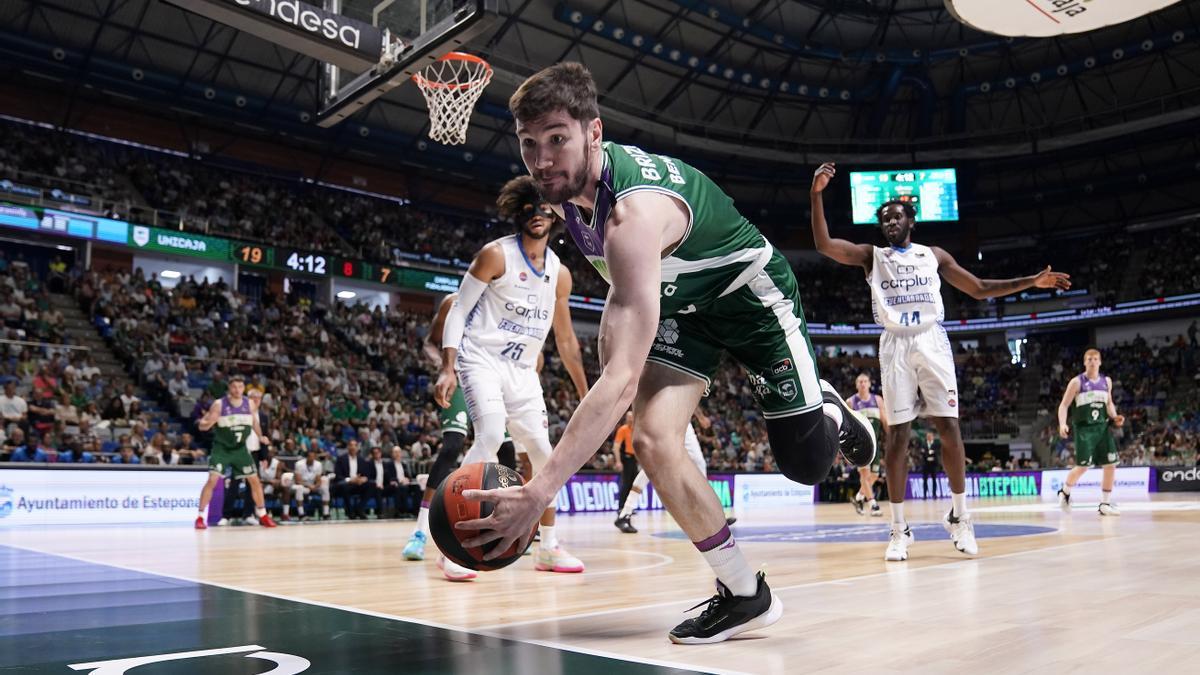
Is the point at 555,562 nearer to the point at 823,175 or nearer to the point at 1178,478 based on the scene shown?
the point at 823,175

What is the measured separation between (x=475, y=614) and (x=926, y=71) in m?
32.3

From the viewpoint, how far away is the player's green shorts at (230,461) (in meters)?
11.8

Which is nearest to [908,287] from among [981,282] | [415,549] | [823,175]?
[981,282]

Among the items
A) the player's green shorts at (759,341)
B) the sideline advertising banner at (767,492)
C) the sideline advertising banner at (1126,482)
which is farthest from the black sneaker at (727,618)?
the sideline advertising banner at (1126,482)

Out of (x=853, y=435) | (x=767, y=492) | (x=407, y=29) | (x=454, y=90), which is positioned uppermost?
(x=454, y=90)

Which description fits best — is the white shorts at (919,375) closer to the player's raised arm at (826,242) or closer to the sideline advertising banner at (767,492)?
the player's raised arm at (826,242)

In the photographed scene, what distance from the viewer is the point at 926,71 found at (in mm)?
31859

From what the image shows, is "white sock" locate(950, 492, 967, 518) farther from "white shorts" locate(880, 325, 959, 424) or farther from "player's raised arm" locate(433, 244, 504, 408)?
"player's raised arm" locate(433, 244, 504, 408)

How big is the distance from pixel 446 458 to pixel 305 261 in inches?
829

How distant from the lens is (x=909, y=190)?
3133 cm

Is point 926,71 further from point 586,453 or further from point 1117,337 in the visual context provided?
point 586,453

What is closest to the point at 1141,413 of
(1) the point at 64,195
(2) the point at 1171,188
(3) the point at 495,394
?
(2) the point at 1171,188

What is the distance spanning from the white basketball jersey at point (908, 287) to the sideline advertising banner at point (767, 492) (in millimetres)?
13481

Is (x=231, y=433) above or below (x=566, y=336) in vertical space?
below
